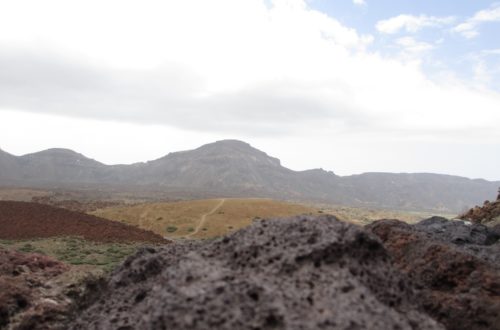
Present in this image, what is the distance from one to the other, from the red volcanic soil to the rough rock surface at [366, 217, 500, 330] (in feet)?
82.2

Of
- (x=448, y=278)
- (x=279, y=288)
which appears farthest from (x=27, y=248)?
(x=279, y=288)

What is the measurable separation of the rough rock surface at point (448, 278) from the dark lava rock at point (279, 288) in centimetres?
104

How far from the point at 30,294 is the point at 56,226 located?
2790cm

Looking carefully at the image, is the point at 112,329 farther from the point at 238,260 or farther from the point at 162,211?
the point at 162,211

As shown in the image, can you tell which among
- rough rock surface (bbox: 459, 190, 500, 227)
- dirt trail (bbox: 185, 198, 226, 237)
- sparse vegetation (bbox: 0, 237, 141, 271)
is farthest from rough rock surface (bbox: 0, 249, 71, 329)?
dirt trail (bbox: 185, 198, 226, 237)

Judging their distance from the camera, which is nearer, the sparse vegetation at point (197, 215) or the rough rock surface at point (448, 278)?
the rough rock surface at point (448, 278)

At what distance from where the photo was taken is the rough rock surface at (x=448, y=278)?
6.31 metres

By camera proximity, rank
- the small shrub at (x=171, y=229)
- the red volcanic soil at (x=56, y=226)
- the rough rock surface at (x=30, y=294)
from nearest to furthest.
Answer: the rough rock surface at (x=30, y=294) < the red volcanic soil at (x=56, y=226) < the small shrub at (x=171, y=229)

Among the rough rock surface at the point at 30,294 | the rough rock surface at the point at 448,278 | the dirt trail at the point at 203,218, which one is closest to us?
the rough rock surface at the point at 448,278

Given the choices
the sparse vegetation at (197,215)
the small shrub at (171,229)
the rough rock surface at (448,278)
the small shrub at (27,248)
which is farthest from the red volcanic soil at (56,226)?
the rough rock surface at (448,278)

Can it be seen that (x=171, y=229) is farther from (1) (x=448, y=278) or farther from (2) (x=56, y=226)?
(1) (x=448, y=278)

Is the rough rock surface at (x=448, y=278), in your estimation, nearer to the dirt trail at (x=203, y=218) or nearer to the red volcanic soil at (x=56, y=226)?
the red volcanic soil at (x=56, y=226)

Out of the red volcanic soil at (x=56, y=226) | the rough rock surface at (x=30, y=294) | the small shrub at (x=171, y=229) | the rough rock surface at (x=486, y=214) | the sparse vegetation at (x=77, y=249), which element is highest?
the rough rock surface at (x=486, y=214)

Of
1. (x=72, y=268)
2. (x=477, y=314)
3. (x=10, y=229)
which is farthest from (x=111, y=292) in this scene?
(x=10, y=229)
